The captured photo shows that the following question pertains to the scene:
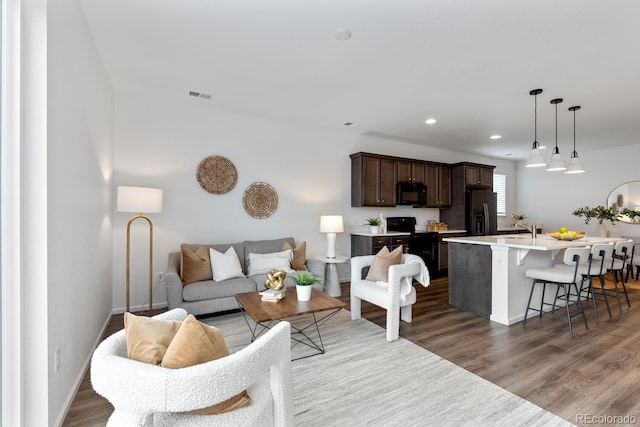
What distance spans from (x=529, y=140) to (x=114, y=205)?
6.96m

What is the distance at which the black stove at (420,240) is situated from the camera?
18.5 ft

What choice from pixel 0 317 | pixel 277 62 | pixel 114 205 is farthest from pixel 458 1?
pixel 114 205

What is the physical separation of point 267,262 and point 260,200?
108 cm

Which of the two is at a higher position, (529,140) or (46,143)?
(529,140)

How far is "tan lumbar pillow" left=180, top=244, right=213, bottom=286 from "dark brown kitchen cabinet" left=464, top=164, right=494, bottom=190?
5.28m

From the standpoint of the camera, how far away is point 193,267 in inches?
141

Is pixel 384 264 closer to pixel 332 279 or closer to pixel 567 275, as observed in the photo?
pixel 332 279

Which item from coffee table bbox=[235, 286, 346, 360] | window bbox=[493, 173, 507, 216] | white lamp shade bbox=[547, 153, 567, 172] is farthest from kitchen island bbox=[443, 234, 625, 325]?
window bbox=[493, 173, 507, 216]

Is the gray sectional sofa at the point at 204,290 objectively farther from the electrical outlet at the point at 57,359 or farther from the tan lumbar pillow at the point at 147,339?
the tan lumbar pillow at the point at 147,339

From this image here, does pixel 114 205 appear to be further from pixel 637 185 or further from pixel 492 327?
pixel 637 185

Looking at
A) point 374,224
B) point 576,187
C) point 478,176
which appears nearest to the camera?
point 374,224

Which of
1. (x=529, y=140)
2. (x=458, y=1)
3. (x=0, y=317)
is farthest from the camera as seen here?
(x=529, y=140)

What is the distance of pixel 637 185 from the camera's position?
20.4ft

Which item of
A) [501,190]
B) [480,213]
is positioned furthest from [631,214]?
[480,213]
